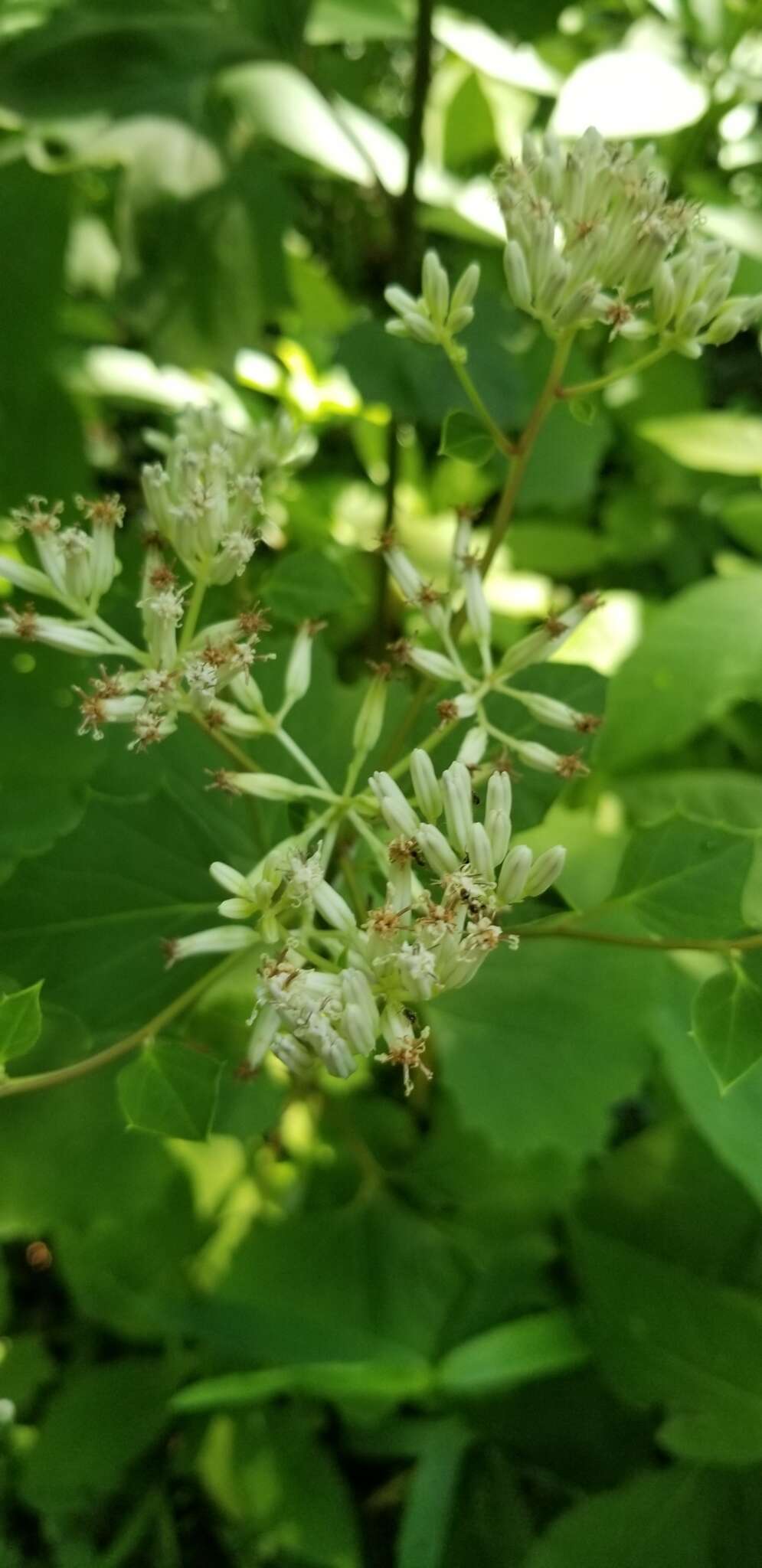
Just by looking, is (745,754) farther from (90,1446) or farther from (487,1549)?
(90,1446)

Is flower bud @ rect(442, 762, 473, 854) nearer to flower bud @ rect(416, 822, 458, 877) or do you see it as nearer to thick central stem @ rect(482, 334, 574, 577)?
flower bud @ rect(416, 822, 458, 877)

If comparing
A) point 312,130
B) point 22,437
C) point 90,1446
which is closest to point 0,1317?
point 90,1446

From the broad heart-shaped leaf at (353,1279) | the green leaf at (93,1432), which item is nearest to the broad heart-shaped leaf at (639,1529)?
the broad heart-shaped leaf at (353,1279)

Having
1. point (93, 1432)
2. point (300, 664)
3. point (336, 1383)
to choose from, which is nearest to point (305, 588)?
point (300, 664)

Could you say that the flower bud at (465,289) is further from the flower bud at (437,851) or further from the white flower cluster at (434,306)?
the flower bud at (437,851)

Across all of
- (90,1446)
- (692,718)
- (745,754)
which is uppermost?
(692,718)

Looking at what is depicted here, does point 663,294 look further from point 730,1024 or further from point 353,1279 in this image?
point 353,1279

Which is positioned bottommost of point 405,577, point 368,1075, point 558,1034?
point 368,1075
